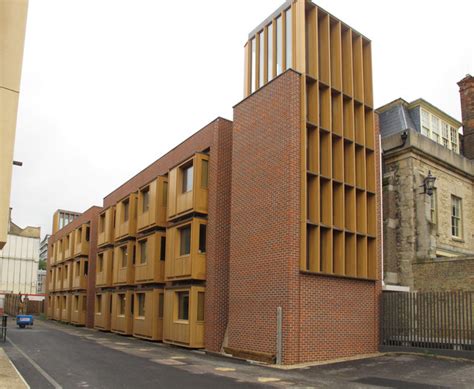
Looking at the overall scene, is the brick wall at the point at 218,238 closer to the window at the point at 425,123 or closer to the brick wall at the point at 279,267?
the brick wall at the point at 279,267

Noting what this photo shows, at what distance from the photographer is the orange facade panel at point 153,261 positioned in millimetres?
25266

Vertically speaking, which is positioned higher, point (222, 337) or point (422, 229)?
point (422, 229)

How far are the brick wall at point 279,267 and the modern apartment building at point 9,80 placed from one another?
874cm

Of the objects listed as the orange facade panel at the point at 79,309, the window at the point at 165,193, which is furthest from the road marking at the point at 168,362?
the orange facade panel at the point at 79,309

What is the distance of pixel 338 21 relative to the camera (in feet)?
67.2

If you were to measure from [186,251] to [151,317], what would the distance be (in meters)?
4.43

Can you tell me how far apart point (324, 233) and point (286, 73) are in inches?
232

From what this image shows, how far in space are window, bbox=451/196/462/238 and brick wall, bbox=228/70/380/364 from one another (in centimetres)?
844

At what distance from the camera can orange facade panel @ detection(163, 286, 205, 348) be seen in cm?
2098

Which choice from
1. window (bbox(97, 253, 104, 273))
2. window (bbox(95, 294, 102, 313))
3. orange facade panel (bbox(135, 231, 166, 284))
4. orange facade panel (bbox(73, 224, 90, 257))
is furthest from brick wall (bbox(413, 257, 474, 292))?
orange facade panel (bbox(73, 224, 90, 257))

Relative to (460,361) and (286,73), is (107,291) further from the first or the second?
(460,361)

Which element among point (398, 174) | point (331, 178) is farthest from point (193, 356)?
point (398, 174)

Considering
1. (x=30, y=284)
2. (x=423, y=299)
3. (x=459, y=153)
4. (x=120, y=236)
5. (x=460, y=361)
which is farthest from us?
(x=30, y=284)

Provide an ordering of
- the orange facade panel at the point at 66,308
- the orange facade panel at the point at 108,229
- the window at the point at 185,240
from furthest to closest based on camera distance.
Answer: the orange facade panel at the point at 66,308, the orange facade panel at the point at 108,229, the window at the point at 185,240
